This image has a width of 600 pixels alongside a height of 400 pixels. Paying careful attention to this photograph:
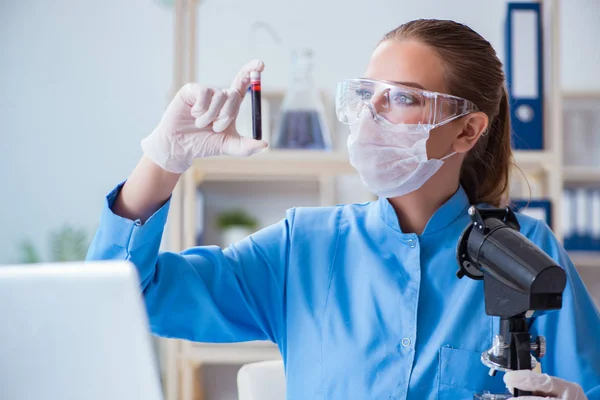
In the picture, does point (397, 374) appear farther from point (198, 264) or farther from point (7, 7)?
point (7, 7)

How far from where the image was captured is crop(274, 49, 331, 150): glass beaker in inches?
92.3

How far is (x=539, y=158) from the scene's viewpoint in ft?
7.55

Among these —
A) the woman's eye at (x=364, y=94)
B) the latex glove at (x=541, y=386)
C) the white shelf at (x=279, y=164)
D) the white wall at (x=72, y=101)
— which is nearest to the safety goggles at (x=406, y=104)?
the woman's eye at (x=364, y=94)

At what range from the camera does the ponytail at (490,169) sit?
131 centimetres

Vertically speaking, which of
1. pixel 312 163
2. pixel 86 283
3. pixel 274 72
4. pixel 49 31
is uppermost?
pixel 49 31

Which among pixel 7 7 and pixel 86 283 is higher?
pixel 7 7

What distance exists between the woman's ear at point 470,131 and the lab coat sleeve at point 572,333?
0.20 m

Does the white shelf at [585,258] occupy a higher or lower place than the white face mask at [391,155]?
lower

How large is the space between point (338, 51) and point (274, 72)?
0.29 metres

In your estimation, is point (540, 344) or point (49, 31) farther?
point (49, 31)

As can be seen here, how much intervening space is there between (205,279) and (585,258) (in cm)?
178

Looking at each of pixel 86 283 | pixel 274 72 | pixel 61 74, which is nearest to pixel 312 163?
pixel 274 72

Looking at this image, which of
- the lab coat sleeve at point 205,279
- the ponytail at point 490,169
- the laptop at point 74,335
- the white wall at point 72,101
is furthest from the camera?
the white wall at point 72,101

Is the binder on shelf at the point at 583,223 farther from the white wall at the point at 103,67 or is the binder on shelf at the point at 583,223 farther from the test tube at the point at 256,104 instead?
the test tube at the point at 256,104
